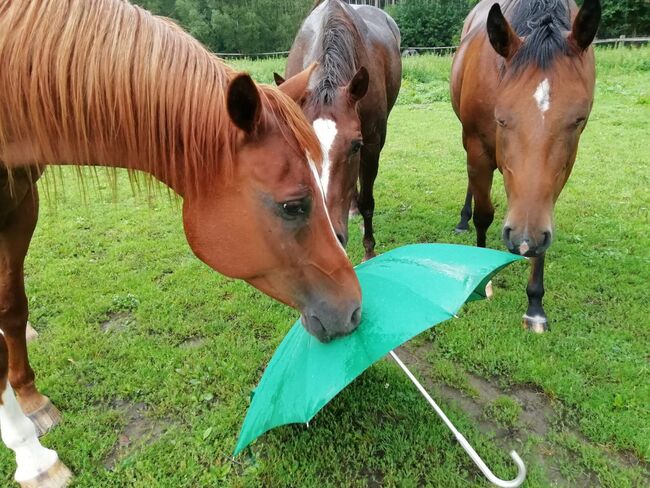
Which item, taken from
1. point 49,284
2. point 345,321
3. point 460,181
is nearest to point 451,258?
point 345,321

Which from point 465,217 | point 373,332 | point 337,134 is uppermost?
point 337,134

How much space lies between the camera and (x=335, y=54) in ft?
11.2

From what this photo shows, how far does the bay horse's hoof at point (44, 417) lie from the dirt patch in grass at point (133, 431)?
0.31m

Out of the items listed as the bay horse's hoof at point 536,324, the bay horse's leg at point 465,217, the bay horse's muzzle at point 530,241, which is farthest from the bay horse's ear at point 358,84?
the bay horse's leg at point 465,217

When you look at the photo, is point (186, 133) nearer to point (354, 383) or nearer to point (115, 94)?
point (115, 94)

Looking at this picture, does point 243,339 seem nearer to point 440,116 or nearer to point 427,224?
point 427,224

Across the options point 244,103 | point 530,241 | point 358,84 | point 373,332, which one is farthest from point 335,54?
point 373,332

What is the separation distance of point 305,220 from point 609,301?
314cm

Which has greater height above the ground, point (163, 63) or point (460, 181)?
point (163, 63)

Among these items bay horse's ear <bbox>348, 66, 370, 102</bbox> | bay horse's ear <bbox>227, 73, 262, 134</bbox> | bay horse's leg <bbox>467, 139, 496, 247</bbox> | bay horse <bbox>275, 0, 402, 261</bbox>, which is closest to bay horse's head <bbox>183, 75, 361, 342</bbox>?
bay horse's ear <bbox>227, 73, 262, 134</bbox>

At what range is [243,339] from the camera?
3.38 metres

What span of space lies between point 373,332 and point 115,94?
47.7 inches

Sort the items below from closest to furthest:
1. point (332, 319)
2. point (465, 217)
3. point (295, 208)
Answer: point (295, 208) → point (332, 319) → point (465, 217)

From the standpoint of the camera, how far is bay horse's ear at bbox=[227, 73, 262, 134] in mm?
1396
